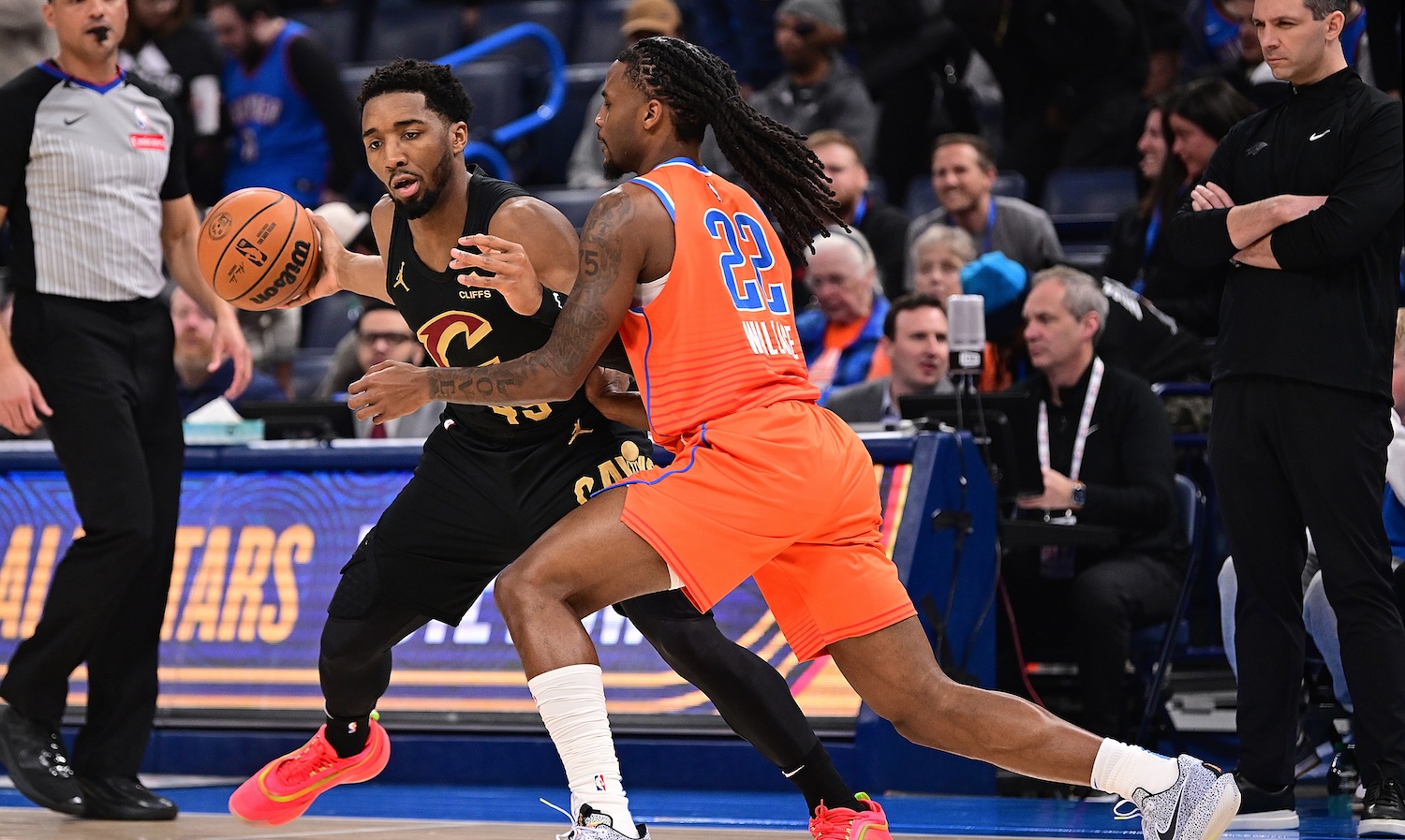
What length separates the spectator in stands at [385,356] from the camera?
22.5 ft

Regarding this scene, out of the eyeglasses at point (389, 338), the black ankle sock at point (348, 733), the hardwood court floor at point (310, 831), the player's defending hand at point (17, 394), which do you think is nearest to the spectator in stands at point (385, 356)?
the eyeglasses at point (389, 338)

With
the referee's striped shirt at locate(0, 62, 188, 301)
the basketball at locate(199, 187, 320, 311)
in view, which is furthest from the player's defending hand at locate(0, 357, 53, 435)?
the basketball at locate(199, 187, 320, 311)

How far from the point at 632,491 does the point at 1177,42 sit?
22.0ft

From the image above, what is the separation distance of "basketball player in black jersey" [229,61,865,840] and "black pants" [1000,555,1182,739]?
201cm

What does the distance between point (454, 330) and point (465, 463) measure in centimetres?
34

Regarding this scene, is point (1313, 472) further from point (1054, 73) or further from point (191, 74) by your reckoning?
point (191, 74)

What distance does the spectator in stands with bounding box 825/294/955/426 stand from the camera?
654 cm

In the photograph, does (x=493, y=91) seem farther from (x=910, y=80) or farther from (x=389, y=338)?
(x=389, y=338)

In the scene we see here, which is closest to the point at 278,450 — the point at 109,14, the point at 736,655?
the point at 109,14

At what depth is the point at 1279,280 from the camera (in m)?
4.62

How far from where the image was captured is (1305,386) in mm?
4535

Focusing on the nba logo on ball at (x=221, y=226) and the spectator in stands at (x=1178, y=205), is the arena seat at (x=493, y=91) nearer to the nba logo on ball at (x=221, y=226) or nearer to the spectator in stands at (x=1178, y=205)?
the spectator in stands at (x=1178, y=205)

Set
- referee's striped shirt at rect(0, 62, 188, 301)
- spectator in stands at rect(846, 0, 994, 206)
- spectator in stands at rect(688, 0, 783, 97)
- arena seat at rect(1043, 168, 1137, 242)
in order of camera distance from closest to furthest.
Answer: referee's striped shirt at rect(0, 62, 188, 301)
arena seat at rect(1043, 168, 1137, 242)
spectator in stands at rect(846, 0, 994, 206)
spectator in stands at rect(688, 0, 783, 97)

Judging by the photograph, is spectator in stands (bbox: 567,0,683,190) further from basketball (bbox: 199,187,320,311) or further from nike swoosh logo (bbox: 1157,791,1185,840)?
nike swoosh logo (bbox: 1157,791,1185,840)
